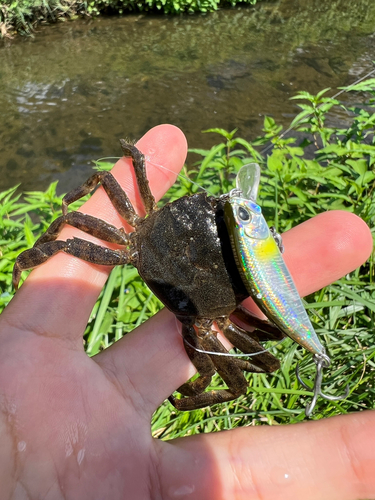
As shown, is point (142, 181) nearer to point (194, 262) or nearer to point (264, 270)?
point (194, 262)

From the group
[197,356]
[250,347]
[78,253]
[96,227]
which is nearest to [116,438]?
[197,356]

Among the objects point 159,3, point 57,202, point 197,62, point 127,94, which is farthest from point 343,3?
point 57,202

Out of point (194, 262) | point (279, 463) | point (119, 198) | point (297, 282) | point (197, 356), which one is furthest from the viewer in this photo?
point (119, 198)

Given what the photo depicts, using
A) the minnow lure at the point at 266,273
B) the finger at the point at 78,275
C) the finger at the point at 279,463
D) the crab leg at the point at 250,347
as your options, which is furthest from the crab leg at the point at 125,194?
the finger at the point at 279,463

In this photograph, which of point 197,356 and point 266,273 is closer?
point 266,273

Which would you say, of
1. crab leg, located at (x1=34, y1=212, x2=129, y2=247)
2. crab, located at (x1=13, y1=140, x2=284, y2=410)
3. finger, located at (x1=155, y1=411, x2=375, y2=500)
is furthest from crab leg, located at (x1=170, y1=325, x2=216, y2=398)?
crab leg, located at (x1=34, y1=212, x2=129, y2=247)

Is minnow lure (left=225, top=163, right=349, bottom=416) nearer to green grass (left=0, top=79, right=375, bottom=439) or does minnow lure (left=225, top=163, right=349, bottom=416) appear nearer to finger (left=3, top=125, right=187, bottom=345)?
green grass (left=0, top=79, right=375, bottom=439)
